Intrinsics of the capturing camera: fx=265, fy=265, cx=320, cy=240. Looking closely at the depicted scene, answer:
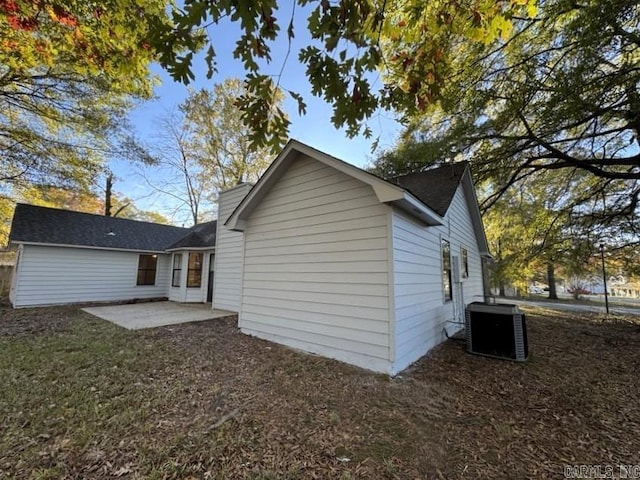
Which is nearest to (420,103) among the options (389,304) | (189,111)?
(389,304)

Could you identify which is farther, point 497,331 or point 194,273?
point 194,273

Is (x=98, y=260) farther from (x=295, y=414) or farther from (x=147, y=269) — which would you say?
(x=295, y=414)

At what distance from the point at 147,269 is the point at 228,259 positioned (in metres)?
6.54

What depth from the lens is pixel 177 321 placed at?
25.4 ft

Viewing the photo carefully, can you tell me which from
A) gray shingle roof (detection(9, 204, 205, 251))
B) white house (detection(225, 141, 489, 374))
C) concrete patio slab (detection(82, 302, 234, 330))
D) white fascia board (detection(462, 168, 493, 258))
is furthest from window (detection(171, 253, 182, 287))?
white fascia board (detection(462, 168, 493, 258))

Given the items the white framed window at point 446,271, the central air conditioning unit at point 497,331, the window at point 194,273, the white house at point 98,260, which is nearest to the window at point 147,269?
the white house at point 98,260

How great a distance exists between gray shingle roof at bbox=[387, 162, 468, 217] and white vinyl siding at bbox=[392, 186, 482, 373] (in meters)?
0.72

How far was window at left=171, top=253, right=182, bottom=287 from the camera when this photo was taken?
12641 millimetres

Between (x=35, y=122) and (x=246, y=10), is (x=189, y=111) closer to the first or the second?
(x=35, y=122)

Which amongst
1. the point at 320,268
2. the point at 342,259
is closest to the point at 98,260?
the point at 320,268

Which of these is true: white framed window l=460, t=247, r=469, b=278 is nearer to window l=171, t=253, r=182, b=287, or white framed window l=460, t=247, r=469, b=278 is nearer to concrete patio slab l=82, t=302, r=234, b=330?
concrete patio slab l=82, t=302, r=234, b=330

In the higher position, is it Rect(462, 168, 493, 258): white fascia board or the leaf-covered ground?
Rect(462, 168, 493, 258): white fascia board

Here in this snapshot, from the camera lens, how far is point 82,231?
39.0 feet

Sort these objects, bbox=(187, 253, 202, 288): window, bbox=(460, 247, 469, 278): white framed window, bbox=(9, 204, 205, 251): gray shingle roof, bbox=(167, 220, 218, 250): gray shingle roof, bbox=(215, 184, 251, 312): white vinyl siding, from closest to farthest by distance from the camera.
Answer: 1. bbox=(460, 247, 469, 278): white framed window
2. bbox=(215, 184, 251, 312): white vinyl siding
3. bbox=(9, 204, 205, 251): gray shingle roof
4. bbox=(167, 220, 218, 250): gray shingle roof
5. bbox=(187, 253, 202, 288): window
